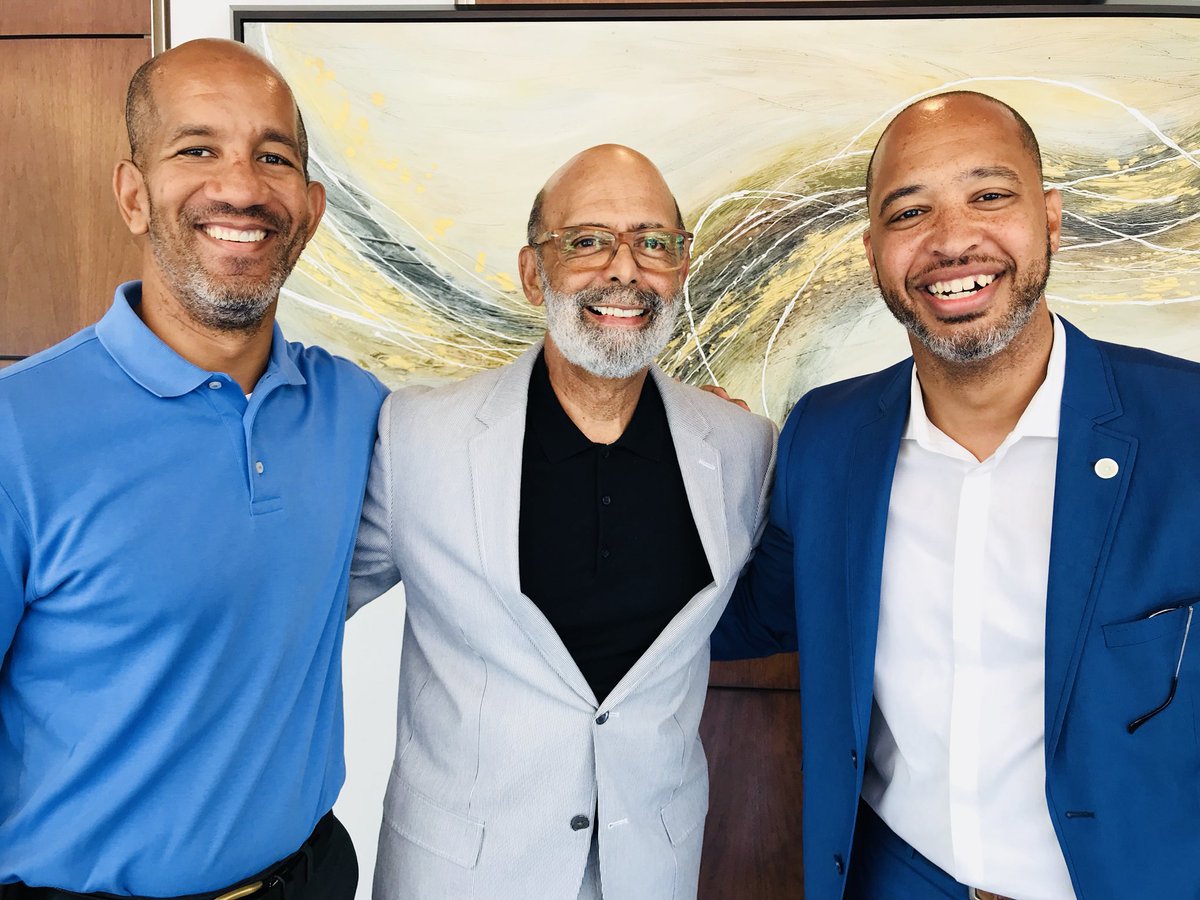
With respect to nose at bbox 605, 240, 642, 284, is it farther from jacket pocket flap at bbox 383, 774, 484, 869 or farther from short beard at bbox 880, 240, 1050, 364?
jacket pocket flap at bbox 383, 774, 484, 869

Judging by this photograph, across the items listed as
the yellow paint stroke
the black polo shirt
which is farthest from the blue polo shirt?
the yellow paint stroke

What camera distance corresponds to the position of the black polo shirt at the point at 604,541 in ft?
5.33

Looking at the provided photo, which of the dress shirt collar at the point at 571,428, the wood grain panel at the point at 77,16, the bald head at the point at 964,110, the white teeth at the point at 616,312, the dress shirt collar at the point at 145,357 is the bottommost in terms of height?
the dress shirt collar at the point at 571,428

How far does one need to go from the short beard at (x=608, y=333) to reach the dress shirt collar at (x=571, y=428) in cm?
9

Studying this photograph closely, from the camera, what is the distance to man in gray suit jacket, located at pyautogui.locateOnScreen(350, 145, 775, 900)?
1.54 metres

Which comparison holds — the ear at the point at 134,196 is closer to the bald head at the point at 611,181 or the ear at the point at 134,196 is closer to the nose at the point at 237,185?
the nose at the point at 237,185

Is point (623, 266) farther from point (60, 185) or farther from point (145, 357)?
point (60, 185)

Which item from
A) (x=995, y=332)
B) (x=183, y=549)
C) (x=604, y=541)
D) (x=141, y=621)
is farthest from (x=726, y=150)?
(x=141, y=621)

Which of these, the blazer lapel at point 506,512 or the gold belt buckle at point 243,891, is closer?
the gold belt buckle at point 243,891

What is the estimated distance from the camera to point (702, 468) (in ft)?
5.64

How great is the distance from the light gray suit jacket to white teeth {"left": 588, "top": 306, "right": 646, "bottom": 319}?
24 cm

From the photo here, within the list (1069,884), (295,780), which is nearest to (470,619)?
(295,780)

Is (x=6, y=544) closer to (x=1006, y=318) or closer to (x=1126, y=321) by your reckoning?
(x=1006, y=318)

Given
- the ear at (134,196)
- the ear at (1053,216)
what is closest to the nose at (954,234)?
the ear at (1053,216)
